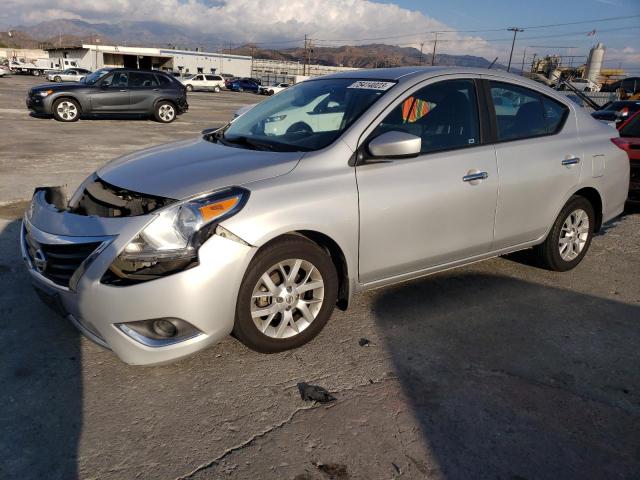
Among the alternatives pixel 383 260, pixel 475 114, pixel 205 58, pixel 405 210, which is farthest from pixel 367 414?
pixel 205 58

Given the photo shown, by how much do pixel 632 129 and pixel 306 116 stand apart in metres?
5.98

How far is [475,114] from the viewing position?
3.85m

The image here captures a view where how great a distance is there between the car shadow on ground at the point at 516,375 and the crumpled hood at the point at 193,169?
136 cm

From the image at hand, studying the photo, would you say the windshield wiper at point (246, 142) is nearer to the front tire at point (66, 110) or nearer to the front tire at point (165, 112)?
the front tire at point (66, 110)

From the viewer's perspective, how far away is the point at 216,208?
108 inches

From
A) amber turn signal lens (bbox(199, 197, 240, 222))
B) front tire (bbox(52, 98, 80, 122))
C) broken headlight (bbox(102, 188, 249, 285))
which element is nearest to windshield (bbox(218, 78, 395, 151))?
amber turn signal lens (bbox(199, 197, 240, 222))

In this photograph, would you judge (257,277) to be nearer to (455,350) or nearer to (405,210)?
(405,210)

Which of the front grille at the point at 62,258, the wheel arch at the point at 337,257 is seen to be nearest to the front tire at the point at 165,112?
the front grille at the point at 62,258

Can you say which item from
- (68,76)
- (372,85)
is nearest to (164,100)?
(372,85)

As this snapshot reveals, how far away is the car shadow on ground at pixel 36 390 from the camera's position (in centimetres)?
224

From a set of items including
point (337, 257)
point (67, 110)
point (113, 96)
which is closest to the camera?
point (337, 257)

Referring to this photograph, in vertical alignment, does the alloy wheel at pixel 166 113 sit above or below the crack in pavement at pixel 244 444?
above

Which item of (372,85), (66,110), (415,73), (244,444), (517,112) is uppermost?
(415,73)

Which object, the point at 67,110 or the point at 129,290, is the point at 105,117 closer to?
the point at 67,110
